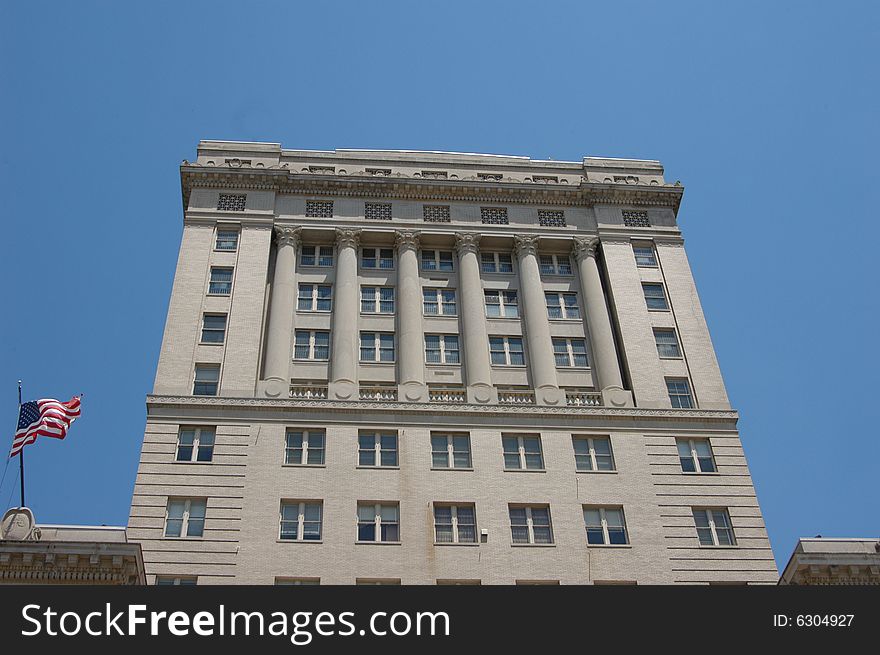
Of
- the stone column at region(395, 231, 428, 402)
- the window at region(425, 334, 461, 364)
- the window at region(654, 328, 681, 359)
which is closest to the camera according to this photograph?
the stone column at region(395, 231, 428, 402)

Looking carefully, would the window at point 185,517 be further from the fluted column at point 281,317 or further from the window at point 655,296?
the window at point 655,296

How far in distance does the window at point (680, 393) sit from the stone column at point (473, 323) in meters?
9.38

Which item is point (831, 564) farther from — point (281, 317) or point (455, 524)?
point (281, 317)

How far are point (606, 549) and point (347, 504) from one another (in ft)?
38.8

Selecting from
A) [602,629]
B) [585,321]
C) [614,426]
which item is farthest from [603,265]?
[602,629]

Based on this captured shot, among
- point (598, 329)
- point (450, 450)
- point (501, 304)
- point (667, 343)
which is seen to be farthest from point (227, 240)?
point (667, 343)

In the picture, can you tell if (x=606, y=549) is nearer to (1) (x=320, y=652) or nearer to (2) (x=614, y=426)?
(2) (x=614, y=426)

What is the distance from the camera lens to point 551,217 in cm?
6644

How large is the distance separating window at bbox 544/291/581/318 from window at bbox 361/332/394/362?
31.2 ft

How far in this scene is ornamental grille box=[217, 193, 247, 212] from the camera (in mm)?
64562

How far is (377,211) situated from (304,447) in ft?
65.0

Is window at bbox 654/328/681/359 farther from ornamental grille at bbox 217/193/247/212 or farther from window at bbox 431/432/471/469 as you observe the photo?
ornamental grille at bbox 217/193/247/212

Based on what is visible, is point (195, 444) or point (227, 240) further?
point (227, 240)

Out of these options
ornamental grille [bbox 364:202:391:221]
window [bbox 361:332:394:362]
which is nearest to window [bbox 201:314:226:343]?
window [bbox 361:332:394:362]
